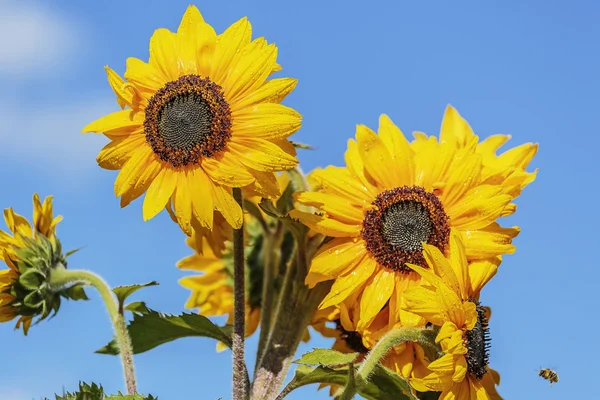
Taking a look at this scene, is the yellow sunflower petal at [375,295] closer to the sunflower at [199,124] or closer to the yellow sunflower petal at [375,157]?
the yellow sunflower petal at [375,157]

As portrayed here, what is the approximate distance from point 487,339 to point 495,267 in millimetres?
267

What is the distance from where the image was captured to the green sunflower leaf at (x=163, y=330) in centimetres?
355

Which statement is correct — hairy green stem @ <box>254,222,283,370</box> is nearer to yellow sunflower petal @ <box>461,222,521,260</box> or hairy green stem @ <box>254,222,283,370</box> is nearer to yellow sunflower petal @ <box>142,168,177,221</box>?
yellow sunflower petal @ <box>142,168,177,221</box>

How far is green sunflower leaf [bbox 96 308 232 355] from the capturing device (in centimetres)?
355

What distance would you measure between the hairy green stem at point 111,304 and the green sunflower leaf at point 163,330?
99 millimetres

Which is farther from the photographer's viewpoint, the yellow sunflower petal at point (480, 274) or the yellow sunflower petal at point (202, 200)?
the yellow sunflower petal at point (480, 274)

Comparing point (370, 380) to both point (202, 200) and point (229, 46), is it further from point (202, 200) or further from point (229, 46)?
point (229, 46)

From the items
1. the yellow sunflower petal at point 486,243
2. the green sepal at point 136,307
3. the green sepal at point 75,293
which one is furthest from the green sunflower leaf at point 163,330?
the yellow sunflower petal at point 486,243

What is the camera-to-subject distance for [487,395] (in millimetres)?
3266

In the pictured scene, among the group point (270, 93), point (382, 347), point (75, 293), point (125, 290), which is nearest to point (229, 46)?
point (270, 93)

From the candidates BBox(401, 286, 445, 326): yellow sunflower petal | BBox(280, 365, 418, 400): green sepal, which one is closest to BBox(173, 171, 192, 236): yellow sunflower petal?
BBox(280, 365, 418, 400): green sepal

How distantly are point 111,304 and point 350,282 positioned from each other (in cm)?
106

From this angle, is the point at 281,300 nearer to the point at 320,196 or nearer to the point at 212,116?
the point at 320,196

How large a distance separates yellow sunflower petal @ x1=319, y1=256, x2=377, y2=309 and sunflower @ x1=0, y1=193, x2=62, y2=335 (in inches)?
53.8
